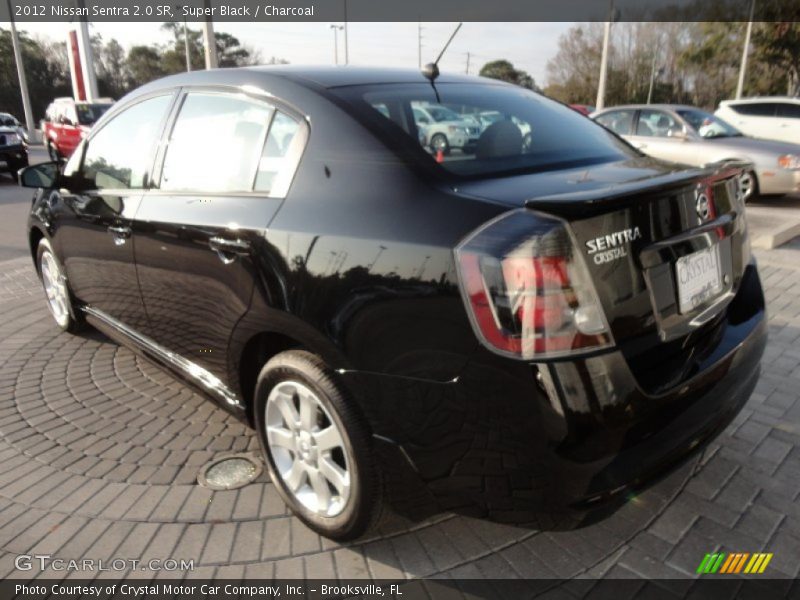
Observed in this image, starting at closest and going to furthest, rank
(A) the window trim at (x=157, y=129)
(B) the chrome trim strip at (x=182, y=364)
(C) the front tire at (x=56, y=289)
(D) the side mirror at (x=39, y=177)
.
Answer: (B) the chrome trim strip at (x=182, y=364) → (A) the window trim at (x=157, y=129) → (D) the side mirror at (x=39, y=177) → (C) the front tire at (x=56, y=289)

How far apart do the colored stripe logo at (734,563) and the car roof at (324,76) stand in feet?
7.24

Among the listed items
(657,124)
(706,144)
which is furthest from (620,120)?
(706,144)

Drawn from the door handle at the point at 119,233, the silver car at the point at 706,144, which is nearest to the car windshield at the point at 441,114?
the door handle at the point at 119,233

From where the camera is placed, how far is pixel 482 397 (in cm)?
158

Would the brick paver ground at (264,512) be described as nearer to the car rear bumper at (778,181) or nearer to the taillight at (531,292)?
the taillight at (531,292)

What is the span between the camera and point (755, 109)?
13.1 meters

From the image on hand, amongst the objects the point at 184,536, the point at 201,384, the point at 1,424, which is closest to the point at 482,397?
the point at 184,536

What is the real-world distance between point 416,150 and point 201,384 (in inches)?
60.5

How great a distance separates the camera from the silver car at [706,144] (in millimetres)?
9438

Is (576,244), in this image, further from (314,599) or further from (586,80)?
(586,80)

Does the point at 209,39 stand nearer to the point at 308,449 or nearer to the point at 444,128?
the point at 444,128

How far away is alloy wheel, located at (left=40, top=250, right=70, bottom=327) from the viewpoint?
408 cm

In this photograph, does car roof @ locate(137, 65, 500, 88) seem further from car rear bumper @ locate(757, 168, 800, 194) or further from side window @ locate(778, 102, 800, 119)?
side window @ locate(778, 102, 800, 119)

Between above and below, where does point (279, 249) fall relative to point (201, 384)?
above
